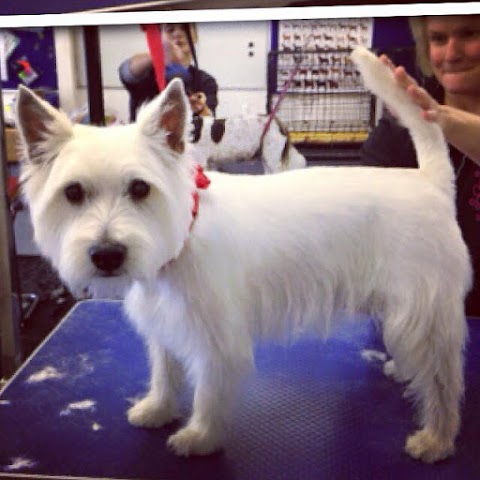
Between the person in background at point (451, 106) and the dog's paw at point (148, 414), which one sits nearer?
the person in background at point (451, 106)

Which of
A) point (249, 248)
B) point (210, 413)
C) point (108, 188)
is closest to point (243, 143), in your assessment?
point (249, 248)

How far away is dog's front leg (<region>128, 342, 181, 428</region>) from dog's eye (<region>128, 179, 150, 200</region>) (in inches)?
16.3

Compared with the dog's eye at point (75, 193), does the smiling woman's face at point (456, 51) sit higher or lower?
higher

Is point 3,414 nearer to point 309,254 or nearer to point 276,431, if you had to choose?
point 276,431

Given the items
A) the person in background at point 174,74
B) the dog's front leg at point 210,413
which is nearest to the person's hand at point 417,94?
the person in background at point 174,74

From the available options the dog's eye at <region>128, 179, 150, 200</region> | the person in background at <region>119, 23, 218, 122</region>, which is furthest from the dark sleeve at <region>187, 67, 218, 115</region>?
the dog's eye at <region>128, 179, 150, 200</region>

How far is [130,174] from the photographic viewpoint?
1.00 meters

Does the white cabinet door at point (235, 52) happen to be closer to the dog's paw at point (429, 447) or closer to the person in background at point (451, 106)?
the person in background at point (451, 106)

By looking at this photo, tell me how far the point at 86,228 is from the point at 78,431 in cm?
49

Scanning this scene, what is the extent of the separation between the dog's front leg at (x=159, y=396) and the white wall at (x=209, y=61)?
53cm

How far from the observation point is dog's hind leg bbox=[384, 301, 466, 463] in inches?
47.2

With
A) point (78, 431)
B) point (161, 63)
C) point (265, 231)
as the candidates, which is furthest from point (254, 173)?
point (78, 431)

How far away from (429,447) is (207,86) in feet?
2.77

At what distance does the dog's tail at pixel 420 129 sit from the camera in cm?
116
